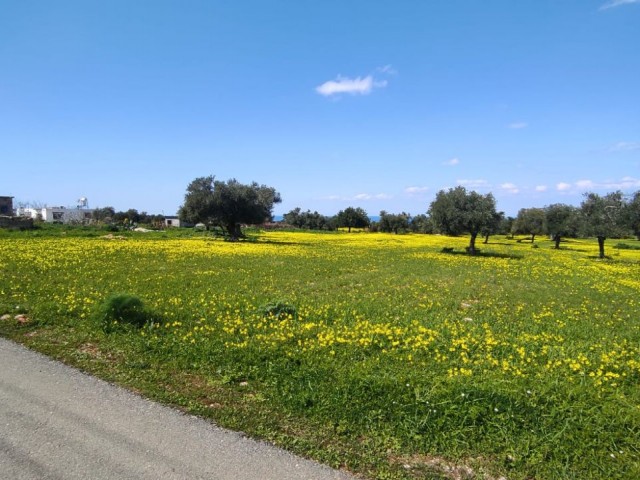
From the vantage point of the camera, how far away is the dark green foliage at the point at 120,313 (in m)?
9.41

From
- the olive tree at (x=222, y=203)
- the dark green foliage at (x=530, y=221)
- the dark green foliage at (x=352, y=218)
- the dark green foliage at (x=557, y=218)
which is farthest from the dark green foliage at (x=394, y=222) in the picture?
the olive tree at (x=222, y=203)

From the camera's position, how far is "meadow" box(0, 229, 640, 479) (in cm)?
493

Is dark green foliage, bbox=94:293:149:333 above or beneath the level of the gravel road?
above

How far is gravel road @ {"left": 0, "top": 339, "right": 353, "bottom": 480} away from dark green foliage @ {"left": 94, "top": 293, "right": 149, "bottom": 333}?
325cm

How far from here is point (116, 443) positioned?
15.4 feet

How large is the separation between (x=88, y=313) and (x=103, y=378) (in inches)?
183

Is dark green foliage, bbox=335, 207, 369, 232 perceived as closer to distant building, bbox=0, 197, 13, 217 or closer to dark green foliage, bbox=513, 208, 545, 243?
dark green foliage, bbox=513, 208, 545, 243

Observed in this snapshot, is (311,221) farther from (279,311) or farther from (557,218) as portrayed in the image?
(279,311)

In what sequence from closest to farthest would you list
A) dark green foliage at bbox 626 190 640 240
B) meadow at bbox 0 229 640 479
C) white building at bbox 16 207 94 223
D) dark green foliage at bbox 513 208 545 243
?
meadow at bbox 0 229 640 479 → dark green foliage at bbox 626 190 640 240 → dark green foliage at bbox 513 208 545 243 → white building at bbox 16 207 94 223

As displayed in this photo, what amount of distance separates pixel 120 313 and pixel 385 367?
667 centimetres

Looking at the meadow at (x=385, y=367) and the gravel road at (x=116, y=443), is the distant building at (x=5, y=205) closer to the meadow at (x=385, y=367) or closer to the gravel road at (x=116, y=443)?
the meadow at (x=385, y=367)

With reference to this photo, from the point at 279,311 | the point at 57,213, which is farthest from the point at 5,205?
the point at 279,311

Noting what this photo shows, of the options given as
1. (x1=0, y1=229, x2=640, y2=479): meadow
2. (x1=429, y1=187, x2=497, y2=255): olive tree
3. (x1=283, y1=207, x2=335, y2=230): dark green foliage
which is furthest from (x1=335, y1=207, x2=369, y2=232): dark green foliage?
(x1=0, y1=229, x2=640, y2=479): meadow

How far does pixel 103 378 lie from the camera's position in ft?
21.6
